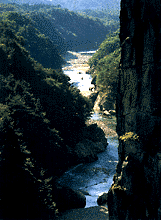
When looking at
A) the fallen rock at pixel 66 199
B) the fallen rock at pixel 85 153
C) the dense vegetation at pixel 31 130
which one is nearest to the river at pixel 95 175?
the fallen rock at pixel 85 153

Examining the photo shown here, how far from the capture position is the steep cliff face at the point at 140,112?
36.9 ft

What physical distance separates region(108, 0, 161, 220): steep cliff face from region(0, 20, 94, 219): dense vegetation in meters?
7.36

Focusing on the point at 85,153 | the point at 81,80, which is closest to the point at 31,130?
the point at 85,153

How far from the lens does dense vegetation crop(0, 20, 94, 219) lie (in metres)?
17.6

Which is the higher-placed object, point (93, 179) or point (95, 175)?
point (95, 175)

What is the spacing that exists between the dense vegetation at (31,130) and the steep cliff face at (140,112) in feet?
24.2

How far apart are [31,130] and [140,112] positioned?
13152 millimetres

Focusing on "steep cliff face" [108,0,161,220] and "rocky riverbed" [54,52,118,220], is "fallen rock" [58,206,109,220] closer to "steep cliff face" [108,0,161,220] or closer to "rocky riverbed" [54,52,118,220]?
"rocky riverbed" [54,52,118,220]

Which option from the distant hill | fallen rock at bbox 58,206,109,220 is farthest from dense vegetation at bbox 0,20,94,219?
the distant hill

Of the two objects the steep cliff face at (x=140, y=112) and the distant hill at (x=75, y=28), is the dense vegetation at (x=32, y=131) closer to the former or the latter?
the steep cliff face at (x=140, y=112)

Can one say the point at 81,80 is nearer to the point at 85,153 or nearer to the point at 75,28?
the point at 85,153

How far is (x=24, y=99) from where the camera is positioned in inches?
997

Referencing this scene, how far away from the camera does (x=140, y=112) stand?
40.5 ft

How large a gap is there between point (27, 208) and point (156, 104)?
11.6 metres
